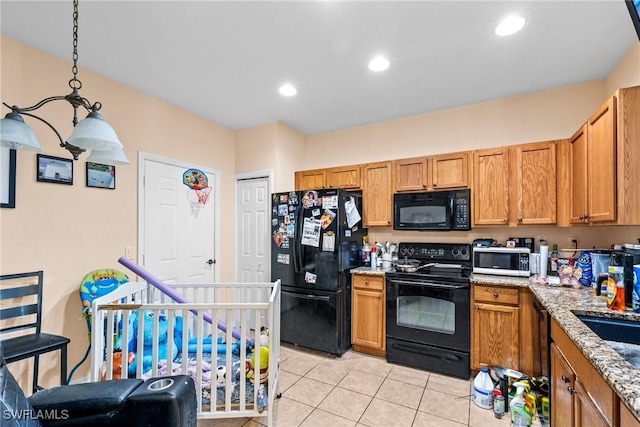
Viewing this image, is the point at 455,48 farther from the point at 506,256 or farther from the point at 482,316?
the point at 482,316

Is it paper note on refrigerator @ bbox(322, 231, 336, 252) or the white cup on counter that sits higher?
paper note on refrigerator @ bbox(322, 231, 336, 252)

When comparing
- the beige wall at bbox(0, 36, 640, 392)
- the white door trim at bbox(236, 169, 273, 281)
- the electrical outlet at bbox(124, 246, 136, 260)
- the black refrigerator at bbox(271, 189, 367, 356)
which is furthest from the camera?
the white door trim at bbox(236, 169, 273, 281)

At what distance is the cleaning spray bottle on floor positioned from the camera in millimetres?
1845

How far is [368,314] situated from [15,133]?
9.33 feet

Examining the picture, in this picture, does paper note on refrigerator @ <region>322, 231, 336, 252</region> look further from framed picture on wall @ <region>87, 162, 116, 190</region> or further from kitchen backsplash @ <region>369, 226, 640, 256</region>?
framed picture on wall @ <region>87, 162, 116, 190</region>

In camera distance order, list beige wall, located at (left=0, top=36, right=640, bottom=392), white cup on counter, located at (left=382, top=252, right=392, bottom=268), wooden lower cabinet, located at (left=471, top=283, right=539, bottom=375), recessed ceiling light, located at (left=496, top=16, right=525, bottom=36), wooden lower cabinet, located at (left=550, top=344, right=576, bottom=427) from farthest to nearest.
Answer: white cup on counter, located at (left=382, top=252, right=392, bottom=268), wooden lower cabinet, located at (left=471, top=283, right=539, bottom=375), beige wall, located at (left=0, top=36, right=640, bottom=392), recessed ceiling light, located at (left=496, top=16, right=525, bottom=36), wooden lower cabinet, located at (left=550, top=344, right=576, bottom=427)

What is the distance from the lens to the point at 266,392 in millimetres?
1807

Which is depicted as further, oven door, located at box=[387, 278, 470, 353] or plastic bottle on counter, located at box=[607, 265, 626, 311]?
oven door, located at box=[387, 278, 470, 353]

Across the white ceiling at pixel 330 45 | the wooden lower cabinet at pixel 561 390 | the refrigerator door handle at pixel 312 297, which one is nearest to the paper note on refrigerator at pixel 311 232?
the refrigerator door handle at pixel 312 297

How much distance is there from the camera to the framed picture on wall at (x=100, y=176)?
2.40 metres

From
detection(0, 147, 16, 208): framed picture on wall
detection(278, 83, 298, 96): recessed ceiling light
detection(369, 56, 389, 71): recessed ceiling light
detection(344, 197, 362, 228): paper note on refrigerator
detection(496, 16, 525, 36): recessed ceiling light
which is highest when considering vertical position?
detection(496, 16, 525, 36): recessed ceiling light

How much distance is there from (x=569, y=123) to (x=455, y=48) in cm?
148

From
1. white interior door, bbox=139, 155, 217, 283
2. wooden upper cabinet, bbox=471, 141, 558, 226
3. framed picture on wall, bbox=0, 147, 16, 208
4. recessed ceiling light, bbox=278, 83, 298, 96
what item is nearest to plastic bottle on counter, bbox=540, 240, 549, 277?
wooden upper cabinet, bbox=471, 141, 558, 226

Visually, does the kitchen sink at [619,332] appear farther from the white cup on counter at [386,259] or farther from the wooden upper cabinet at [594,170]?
the white cup on counter at [386,259]
